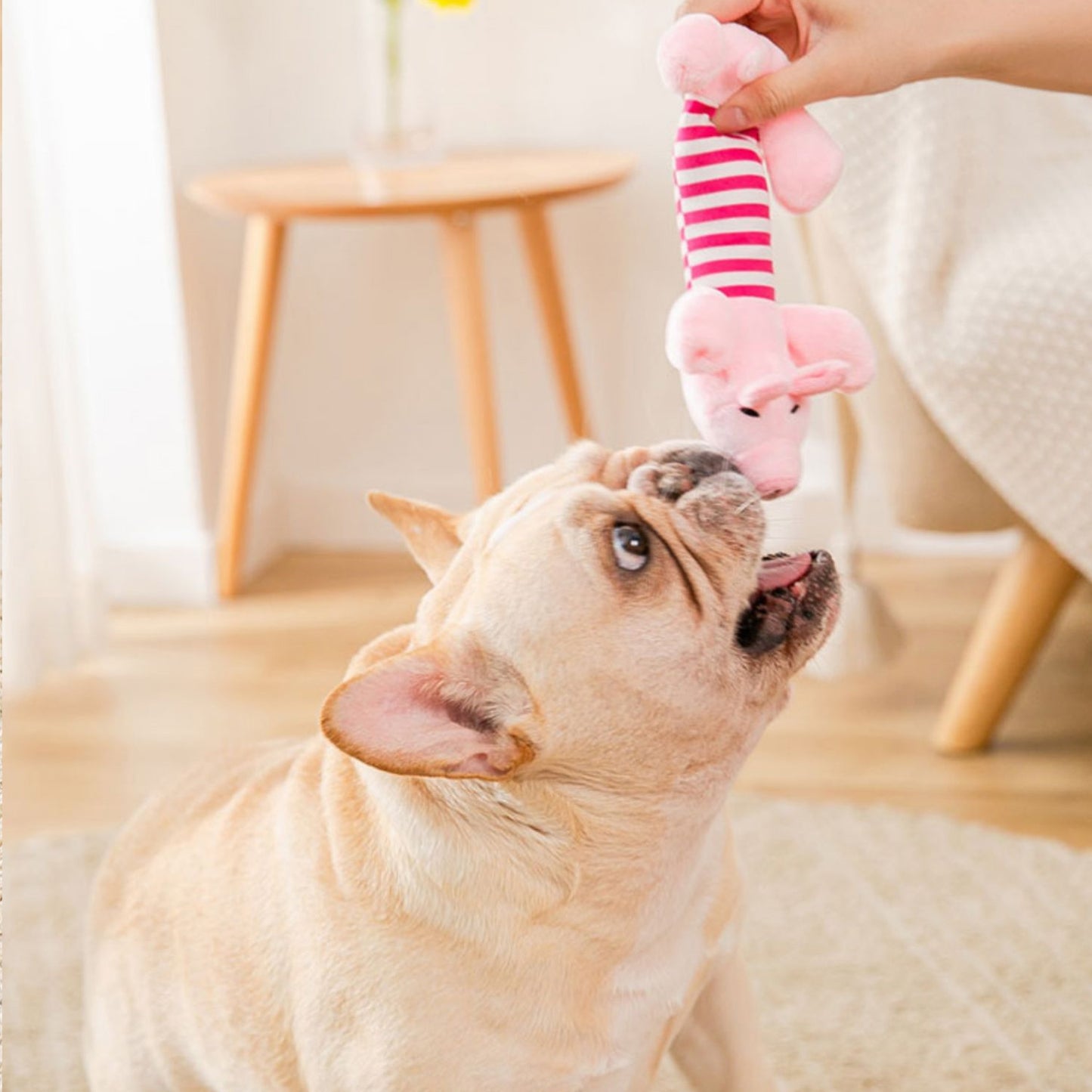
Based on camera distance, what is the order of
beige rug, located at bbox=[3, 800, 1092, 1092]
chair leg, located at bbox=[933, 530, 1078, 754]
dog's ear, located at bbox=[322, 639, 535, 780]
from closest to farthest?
dog's ear, located at bbox=[322, 639, 535, 780] < beige rug, located at bbox=[3, 800, 1092, 1092] < chair leg, located at bbox=[933, 530, 1078, 754]

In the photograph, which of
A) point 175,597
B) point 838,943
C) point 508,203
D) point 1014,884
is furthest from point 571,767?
point 175,597

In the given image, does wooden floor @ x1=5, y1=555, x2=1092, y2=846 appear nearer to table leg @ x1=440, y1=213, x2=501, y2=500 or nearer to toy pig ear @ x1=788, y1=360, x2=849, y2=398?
table leg @ x1=440, y1=213, x2=501, y2=500

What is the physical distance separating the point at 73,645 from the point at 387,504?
1418 mm

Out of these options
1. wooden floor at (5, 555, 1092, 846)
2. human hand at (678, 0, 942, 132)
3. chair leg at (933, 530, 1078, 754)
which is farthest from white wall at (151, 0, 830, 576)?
human hand at (678, 0, 942, 132)

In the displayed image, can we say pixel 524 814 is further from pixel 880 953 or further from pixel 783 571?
pixel 880 953

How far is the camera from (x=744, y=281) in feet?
2.94

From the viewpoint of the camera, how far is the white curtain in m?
2.15

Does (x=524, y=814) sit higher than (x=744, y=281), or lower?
lower

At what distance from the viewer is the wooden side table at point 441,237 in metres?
2.20

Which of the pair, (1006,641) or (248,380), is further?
(248,380)

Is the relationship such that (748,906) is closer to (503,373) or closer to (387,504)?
(387,504)

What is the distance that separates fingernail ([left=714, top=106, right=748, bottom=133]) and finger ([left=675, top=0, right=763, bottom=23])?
6 cm

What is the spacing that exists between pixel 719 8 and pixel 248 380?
1599 millimetres

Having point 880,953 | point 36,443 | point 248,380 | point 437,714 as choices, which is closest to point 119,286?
point 248,380
